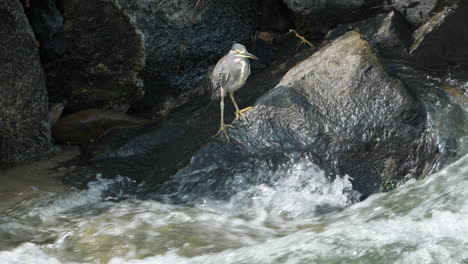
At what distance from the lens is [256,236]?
3834mm

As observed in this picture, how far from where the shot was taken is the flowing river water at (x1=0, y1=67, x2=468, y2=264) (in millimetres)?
3248

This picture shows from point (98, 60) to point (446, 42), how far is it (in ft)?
10.5

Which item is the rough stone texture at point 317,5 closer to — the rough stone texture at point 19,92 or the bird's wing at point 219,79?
the bird's wing at point 219,79

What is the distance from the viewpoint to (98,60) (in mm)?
5914

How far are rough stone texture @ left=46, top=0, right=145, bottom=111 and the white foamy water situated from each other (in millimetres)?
1337

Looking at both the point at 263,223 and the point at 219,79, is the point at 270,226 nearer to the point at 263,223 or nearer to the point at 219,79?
the point at 263,223

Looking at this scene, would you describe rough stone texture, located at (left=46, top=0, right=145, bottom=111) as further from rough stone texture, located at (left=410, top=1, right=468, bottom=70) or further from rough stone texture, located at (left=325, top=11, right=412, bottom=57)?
rough stone texture, located at (left=410, top=1, right=468, bottom=70)

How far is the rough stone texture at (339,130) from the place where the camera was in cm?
448

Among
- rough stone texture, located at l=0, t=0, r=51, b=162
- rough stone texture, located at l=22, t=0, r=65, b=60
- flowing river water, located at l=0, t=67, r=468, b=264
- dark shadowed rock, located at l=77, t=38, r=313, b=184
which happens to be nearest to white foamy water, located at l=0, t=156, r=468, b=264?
flowing river water, located at l=0, t=67, r=468, b=264

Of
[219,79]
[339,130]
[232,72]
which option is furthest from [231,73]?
[339,130]

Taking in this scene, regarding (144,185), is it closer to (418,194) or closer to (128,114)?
(128,114)

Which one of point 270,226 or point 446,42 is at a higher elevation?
point 446,42

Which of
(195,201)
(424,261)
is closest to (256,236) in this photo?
(195,201)

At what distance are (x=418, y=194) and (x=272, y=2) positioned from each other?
3.46 meters
